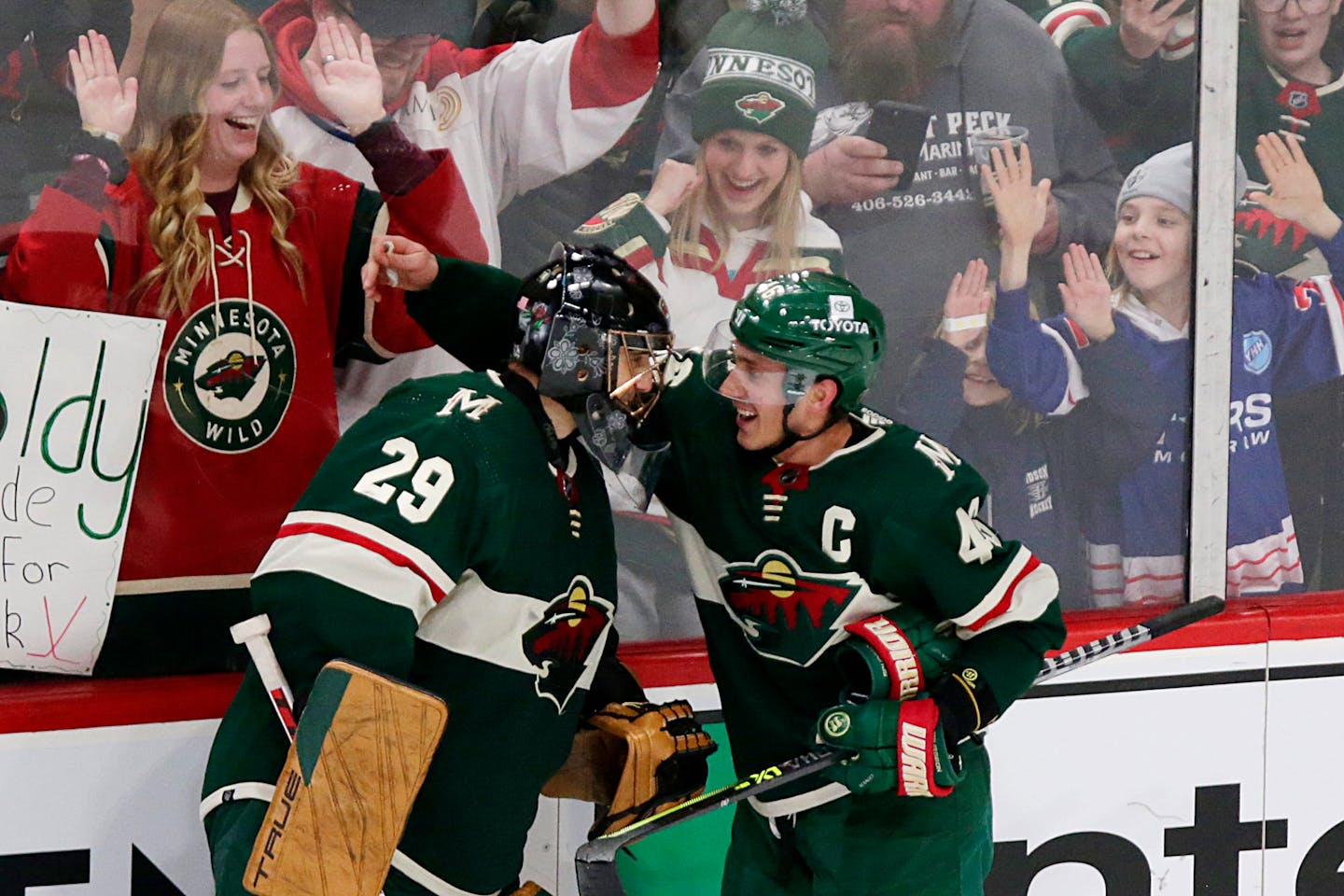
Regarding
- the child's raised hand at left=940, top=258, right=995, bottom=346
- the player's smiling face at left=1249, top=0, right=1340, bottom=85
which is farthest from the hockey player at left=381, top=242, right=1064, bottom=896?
the player's smiling face at left=1249, top=0, right=1340, bottom=85

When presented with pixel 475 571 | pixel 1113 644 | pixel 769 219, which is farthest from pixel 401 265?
pixel 1113 644

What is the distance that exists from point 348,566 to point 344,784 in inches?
10.8

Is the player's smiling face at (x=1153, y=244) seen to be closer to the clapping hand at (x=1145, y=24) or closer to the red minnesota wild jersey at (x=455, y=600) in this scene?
the clapping hand at (x=1145, y=24)

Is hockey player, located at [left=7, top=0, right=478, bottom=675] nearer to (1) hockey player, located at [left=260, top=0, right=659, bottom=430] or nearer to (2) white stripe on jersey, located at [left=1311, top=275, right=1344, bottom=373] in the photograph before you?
(1) hockey player, located at [left=260, top=0, right=659, bottom=430]

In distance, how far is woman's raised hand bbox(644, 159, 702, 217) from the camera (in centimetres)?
282

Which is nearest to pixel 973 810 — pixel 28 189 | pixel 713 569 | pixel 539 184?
pixel 713 569

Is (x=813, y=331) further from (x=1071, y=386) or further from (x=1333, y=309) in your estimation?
(x=1333, y=309)

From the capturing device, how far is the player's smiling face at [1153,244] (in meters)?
3.10

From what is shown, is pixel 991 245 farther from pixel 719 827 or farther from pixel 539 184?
pixel 719 827

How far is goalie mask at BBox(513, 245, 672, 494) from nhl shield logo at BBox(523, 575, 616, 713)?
20 cm

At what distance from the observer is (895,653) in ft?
7.26

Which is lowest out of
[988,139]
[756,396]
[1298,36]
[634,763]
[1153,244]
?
[634,763]

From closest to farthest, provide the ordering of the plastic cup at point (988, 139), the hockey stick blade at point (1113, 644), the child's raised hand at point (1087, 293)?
the hockey stick blade at point (1113, 644) < the plastic cup at point (988, 139) < the child's raised hand at point (1087, 293)

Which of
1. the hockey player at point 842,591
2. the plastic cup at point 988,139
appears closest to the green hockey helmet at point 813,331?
the hockey player at point 842,591
